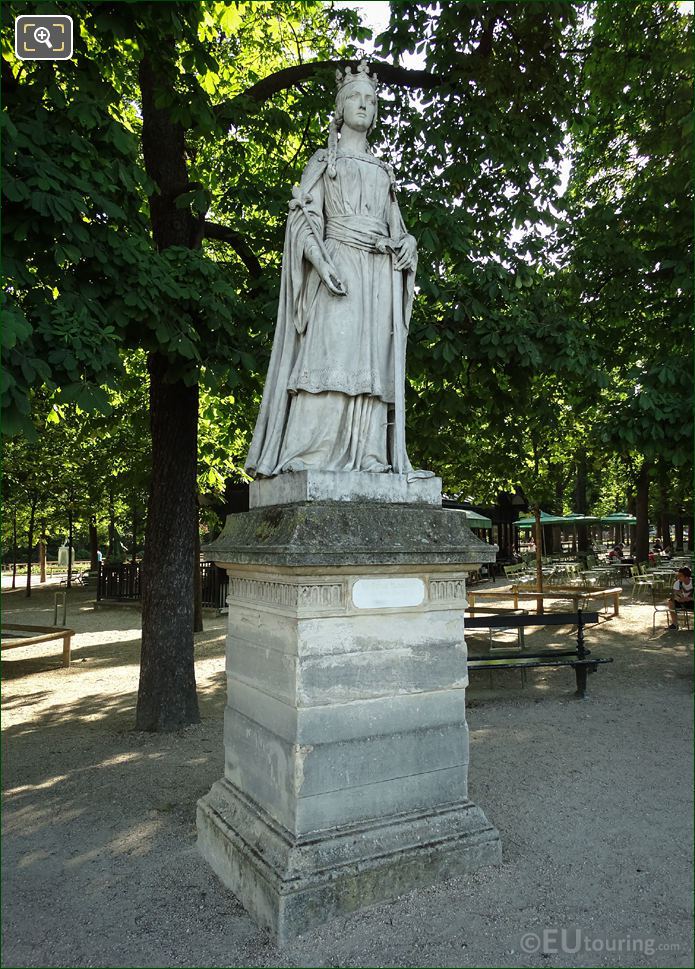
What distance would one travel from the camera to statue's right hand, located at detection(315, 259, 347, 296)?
4145 mm

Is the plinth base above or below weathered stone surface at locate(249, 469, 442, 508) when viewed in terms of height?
below

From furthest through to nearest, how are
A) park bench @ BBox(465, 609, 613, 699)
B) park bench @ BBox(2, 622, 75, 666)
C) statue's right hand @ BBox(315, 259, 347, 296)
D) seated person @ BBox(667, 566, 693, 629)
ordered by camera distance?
1. seated person @ BBox(667, 566, 693, 629)
2. park bench @ BBox(2, 622, 75, 666)
3. park bench @ BBox(465, 609, 613, 699)
4. statue's right hand @ BBox(315, 259, 347, 296)

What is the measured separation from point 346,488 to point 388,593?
0.66 m

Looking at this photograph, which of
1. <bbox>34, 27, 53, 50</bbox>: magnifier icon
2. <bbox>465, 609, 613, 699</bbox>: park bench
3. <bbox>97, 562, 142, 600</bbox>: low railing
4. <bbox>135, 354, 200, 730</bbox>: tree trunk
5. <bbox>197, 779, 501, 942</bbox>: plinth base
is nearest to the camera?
<bbox>197, 779, 501, 942</bbox>: plinth base

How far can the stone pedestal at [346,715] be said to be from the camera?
353 cm

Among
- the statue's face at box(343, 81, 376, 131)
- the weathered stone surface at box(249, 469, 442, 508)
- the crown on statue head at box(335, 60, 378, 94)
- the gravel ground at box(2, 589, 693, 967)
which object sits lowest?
the gravel ground at box(2, 589, 693, 967)

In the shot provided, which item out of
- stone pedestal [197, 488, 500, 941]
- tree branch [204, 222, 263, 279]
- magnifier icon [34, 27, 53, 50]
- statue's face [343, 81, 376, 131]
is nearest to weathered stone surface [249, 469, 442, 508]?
stone pedestal [197, 488, 500, 941]

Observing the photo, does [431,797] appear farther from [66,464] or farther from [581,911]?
[66,464]

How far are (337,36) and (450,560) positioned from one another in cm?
911

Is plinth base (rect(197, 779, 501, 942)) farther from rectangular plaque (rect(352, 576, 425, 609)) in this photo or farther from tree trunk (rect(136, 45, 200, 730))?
tree trunk (rect(136, 45, 200, 730))

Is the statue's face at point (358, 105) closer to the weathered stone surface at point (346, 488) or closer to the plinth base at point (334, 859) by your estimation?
the weathered stone surface at point (346, 488)

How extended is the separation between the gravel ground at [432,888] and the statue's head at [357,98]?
4.75 metres

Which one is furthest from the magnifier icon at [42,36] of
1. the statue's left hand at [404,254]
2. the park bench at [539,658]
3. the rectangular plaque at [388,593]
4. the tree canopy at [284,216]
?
the park bench at [539,658]

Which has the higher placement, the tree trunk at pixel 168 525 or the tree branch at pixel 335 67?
the tree branch at pixel 335 67
